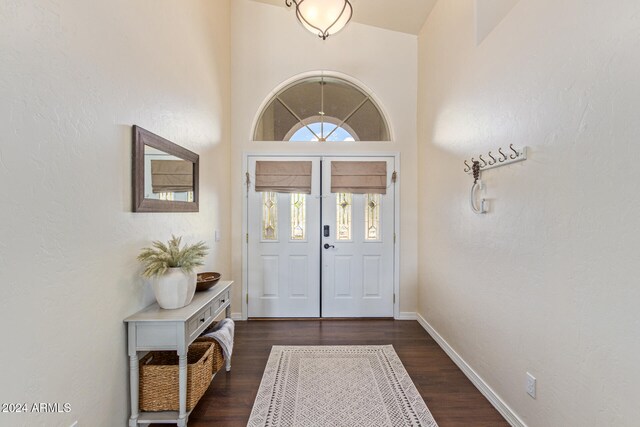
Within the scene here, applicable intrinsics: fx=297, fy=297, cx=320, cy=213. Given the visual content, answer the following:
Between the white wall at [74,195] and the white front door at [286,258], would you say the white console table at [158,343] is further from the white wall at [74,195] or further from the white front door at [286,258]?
the white front door at [286,258]

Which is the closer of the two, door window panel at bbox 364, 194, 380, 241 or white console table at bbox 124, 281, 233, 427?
white console table at bbox 124, 281, 233, 427

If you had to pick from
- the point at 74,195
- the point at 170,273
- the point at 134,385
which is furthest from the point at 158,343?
the point at 74,195

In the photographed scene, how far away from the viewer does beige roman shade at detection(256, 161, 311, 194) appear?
12.2 ft

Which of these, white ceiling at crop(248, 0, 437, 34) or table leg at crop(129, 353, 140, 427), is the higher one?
white ceiling at crop(248, 0, 437, 34)

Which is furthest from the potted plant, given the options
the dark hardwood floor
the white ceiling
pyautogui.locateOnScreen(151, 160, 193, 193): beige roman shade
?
the white ceiling

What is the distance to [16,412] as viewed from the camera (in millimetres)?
1125

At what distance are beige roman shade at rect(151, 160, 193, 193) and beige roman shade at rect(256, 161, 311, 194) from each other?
1163 millimetres

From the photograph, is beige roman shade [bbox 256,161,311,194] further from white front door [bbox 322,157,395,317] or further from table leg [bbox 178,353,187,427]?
table leg [bbox 178,353,187,427]

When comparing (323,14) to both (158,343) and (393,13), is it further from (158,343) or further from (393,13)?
(158,343)

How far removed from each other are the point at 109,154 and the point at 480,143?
2.55 meters

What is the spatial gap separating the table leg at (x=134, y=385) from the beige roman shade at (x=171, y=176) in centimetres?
107

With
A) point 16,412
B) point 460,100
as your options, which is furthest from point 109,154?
point 460,100

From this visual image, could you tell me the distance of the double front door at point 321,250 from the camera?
378cm

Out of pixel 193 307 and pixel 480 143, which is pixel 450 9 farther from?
pixel 193 307
